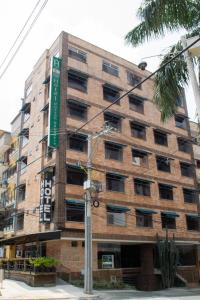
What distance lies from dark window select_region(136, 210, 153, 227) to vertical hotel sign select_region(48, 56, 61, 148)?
10.5m

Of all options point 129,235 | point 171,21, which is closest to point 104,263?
point 129,235

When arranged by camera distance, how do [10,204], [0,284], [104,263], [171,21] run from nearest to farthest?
[171,21] → [0,284] → [104,263] → [10,204]

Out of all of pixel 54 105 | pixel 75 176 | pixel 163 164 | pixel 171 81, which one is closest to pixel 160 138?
pixel 163 164

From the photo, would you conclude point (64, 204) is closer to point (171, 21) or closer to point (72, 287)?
point (72, 287)

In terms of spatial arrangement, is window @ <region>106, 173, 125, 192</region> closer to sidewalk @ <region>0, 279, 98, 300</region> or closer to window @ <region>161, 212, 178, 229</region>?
window @ <region>161, 212, 178, 229</region>

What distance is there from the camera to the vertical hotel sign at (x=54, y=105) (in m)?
29.4

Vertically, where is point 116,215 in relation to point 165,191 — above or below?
below

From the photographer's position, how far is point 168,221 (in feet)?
115

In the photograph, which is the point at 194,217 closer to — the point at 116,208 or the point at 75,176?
the point at 116,208

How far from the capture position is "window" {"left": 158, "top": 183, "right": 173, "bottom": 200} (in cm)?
3589

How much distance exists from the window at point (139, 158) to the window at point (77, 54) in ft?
34.8

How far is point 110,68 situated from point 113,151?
9562 millimetres

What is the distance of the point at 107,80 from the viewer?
119 feet

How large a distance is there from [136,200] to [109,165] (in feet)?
14.1
